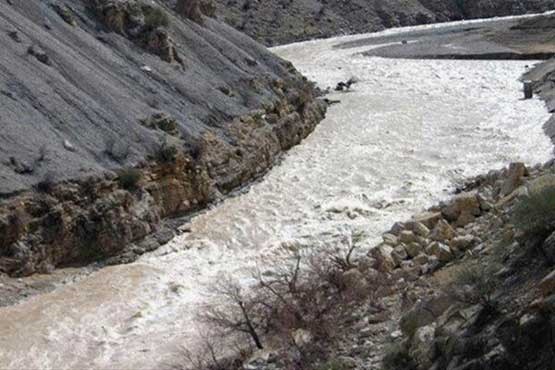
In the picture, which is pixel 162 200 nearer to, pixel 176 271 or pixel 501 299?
pixel 176 271

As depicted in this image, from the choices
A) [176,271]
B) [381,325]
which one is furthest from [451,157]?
[381,325]

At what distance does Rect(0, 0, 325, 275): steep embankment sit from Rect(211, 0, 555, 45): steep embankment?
33.7m

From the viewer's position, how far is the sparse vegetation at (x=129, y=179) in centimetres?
2041

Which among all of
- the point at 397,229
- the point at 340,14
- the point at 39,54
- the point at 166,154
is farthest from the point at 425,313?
the point at 340,14

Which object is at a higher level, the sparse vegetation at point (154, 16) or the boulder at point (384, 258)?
the sparse vegetation at point (154, 16)

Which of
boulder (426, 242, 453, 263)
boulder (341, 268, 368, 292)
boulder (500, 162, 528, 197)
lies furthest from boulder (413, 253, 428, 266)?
boulder (500, 162, 528, 197)

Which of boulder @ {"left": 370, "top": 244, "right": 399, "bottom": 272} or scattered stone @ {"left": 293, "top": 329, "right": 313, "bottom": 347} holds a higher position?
boulder @ {"left": 370, "top": 244, "right": 399, "bottom": 272}

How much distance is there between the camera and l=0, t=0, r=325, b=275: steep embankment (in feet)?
60.7

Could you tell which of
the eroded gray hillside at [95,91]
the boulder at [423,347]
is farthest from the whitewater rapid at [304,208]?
the boulder at [423,347]

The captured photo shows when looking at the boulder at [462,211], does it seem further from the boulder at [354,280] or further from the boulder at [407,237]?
the boulder at [354,280]

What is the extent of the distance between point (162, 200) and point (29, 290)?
5412mm

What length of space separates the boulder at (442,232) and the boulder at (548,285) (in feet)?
22.1

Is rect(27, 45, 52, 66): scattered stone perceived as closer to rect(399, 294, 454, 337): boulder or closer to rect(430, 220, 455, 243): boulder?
rect(430, 220, 455, 243): boulder

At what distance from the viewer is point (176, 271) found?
18125 millimetres
